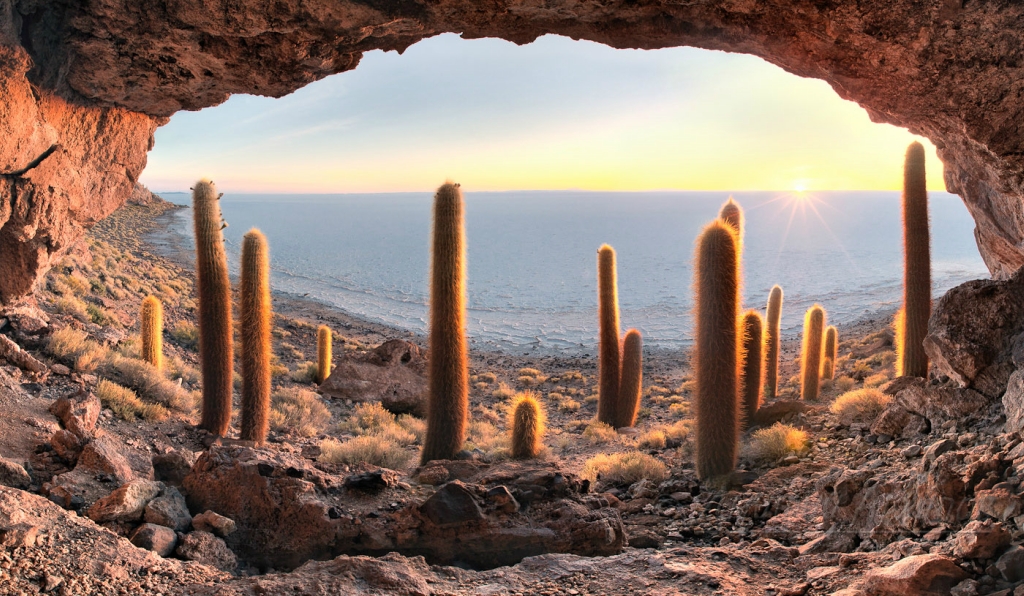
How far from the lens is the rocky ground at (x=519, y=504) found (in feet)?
12.8

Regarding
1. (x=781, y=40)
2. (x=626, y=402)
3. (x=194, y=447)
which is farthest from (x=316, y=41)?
(x=626, y=402)

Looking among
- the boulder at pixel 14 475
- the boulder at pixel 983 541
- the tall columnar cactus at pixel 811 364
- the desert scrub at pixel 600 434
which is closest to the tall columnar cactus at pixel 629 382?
the desert scrub at pixel 600 434

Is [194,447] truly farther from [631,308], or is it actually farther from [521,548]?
[631,308]

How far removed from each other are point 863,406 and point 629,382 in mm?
5135

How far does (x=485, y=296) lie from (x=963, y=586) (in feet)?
169

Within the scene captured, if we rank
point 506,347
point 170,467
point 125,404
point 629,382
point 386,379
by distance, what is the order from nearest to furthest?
point 170,467 < point 125,404 < point 629,382 < point 386,379 < point 506,347

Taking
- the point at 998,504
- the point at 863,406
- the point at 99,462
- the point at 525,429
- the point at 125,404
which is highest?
the point at 998,504

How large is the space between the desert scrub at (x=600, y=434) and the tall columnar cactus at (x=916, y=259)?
510 centimetres

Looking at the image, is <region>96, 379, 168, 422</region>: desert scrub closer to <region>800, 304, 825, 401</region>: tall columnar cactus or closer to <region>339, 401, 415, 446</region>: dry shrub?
Result: <region>339, 401, 415, 446</region>: dry shrub

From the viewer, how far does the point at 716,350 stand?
7.73 m

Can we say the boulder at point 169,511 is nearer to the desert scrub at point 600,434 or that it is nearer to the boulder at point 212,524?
the boulder at point 212,524

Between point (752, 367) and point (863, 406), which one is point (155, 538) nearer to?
point (863, 406)

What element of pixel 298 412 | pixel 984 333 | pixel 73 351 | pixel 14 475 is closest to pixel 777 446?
pixel 984 333

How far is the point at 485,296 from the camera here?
54.5 m
